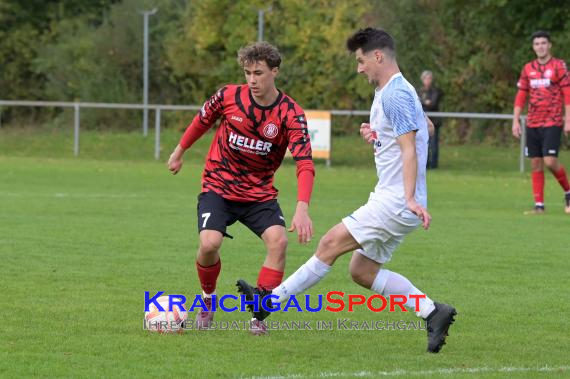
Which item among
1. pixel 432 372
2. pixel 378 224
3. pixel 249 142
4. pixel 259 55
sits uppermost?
pixel 259 55

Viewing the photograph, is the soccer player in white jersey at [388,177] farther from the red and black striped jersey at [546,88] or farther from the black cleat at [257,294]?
the red and black striped jersey at [546,88]

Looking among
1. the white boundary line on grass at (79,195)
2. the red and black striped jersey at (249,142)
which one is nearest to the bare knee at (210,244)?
the red and black striped jersey at (249,142)

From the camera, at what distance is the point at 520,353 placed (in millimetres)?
6883

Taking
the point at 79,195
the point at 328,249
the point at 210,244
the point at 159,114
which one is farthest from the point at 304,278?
the point at 159,114

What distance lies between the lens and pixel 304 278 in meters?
6.94

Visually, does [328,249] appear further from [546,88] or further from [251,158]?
[546,88]

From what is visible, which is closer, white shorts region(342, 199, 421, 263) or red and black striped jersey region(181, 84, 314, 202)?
white shorts region(342, 199, 421, 263)

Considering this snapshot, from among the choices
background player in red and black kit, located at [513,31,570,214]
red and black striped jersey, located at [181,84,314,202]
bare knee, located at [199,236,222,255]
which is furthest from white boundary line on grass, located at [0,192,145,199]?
bare knee, located at [199,236,222,255]

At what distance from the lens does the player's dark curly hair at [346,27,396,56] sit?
6.70m

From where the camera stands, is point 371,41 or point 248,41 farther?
point 248,41

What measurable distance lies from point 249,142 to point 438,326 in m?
1.66

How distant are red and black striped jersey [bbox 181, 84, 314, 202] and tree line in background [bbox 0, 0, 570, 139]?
20.4 metres

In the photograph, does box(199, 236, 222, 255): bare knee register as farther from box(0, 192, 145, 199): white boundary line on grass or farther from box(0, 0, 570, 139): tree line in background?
box(0, 0, 570, 139): tree line in background

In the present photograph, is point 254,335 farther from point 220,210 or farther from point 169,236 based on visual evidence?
point 169,236
